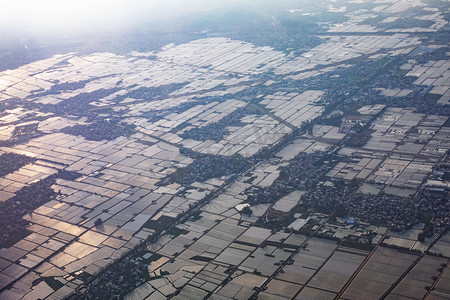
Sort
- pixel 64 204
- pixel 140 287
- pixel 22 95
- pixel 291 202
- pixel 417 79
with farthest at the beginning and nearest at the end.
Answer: pixel 22 95 < pixel 417 79 < pixel 64 204 < pixel 291 202 < pixel 140 287

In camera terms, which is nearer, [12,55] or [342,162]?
[342,162]

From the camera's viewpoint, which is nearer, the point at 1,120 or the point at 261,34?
the point at 1,120

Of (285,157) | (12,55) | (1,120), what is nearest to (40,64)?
(12,55)

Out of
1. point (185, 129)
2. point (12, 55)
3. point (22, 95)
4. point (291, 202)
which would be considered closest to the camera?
point (291, 202)

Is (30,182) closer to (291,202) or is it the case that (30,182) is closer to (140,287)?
(140,287)

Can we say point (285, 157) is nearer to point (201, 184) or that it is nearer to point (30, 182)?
point (201, 184)

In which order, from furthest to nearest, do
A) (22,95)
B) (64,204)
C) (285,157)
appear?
(22,95)
(285,157)
(64,204)

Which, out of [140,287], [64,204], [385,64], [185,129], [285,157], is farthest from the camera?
[385,64]

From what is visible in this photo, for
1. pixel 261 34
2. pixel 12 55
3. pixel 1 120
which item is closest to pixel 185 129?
pixel 1 120
